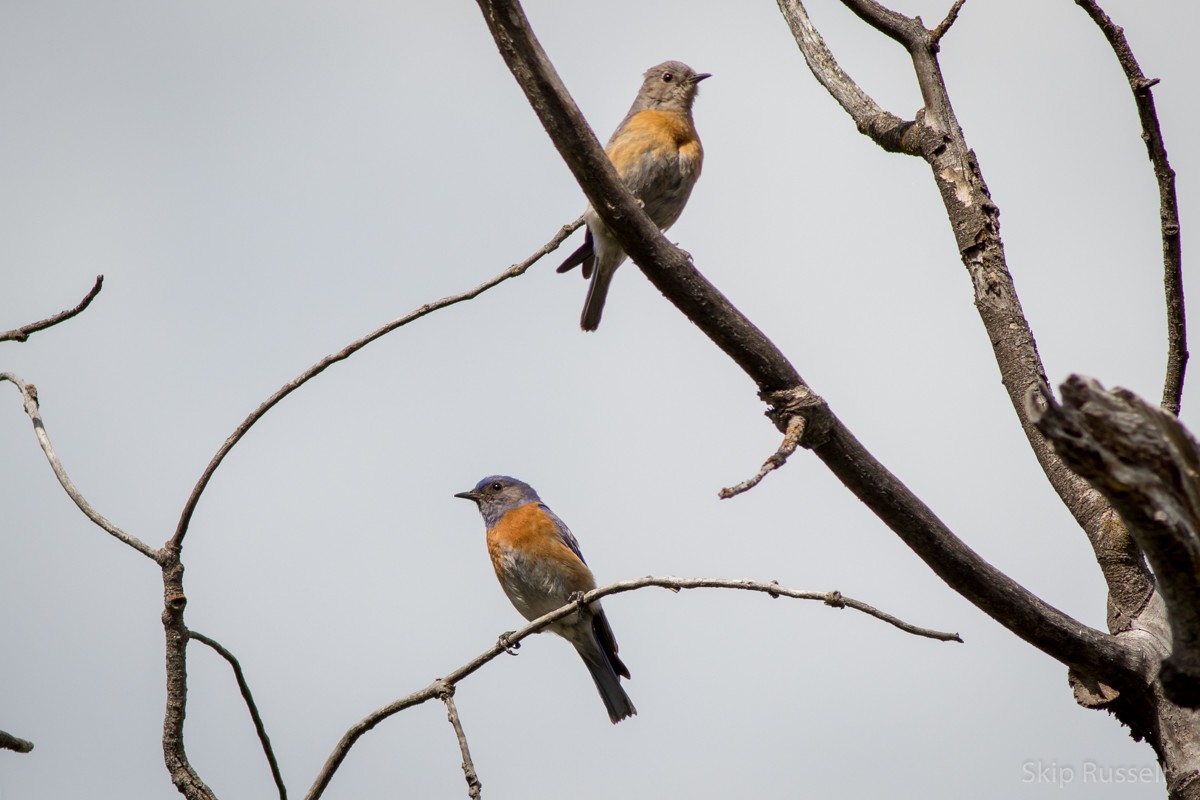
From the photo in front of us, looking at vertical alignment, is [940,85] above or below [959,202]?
above

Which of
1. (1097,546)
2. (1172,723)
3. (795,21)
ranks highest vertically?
(795,21)

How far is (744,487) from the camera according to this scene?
3.04 metres

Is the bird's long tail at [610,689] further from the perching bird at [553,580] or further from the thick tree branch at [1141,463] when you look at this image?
the thick tree branch at [1141,463]

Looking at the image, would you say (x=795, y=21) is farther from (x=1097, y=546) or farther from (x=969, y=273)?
(x=1097, y=546)

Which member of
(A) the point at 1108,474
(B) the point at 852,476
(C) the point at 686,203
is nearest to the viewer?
(A) the point at 1108,474

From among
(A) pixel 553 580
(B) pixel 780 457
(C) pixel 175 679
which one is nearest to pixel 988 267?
(B) pixel 780 457

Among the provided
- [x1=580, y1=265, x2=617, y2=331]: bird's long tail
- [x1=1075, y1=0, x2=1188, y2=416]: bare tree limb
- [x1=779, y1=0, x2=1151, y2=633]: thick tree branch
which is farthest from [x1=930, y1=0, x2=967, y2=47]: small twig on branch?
[x1=580, y1=265, x2=617, y2=331]: bird's long tail

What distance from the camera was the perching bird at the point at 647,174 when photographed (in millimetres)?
7340

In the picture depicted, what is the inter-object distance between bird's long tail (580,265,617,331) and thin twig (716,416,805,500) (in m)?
4.15

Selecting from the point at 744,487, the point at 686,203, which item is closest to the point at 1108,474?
the point at 744,487

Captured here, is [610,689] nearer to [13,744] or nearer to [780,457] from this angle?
[780,457]

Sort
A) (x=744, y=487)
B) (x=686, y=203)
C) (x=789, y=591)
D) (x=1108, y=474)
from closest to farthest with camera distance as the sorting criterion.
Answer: (x=1108, y=474)
(x=744, y=487)
(x=789, y=591)
(x=686, y=203)

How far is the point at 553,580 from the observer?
8352mm

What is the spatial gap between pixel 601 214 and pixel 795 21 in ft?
9.29
